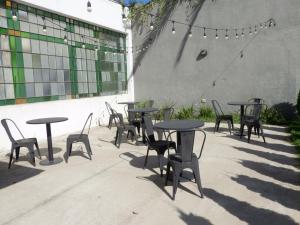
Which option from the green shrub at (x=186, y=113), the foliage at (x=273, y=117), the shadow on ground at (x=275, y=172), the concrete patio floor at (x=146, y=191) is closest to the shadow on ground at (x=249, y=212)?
the concrete patio floor at (x=146, y=191)

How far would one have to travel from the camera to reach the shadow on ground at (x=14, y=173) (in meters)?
4.45

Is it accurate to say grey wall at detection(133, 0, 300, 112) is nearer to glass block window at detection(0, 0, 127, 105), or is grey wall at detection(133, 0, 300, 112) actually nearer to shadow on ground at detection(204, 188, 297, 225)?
glass block window at detection(0, 0, 127, 105)

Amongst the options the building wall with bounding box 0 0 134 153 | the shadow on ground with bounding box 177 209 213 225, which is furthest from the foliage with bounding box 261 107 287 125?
the shadow on ground with bounding box 177 209 213 225

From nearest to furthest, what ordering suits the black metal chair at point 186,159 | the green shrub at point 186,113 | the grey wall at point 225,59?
1. the black metal chair at point 186,159
2. the grey wall at point 225,59
3. the green shrub at point 186,113

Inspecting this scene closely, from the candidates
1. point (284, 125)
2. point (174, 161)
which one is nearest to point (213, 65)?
point (284, 125)

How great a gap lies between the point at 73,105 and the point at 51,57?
1.43m

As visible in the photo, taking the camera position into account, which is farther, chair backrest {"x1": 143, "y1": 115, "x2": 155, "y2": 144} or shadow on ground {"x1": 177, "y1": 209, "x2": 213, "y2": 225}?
chair backrest {"x1": 143, "y1": 115, "x2": 155, "y2": 144}

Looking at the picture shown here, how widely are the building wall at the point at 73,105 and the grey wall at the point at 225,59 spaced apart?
41.2 inches

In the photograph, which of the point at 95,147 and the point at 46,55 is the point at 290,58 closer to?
the point at 95,147

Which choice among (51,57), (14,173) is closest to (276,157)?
(14,173)

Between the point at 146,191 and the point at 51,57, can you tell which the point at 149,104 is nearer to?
the point at 51,57

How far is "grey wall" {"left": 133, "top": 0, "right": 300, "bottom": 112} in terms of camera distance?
8.73m

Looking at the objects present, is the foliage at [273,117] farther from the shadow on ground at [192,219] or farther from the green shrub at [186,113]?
the shadow on ground at [192,219]

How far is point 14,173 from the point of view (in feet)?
15.9
